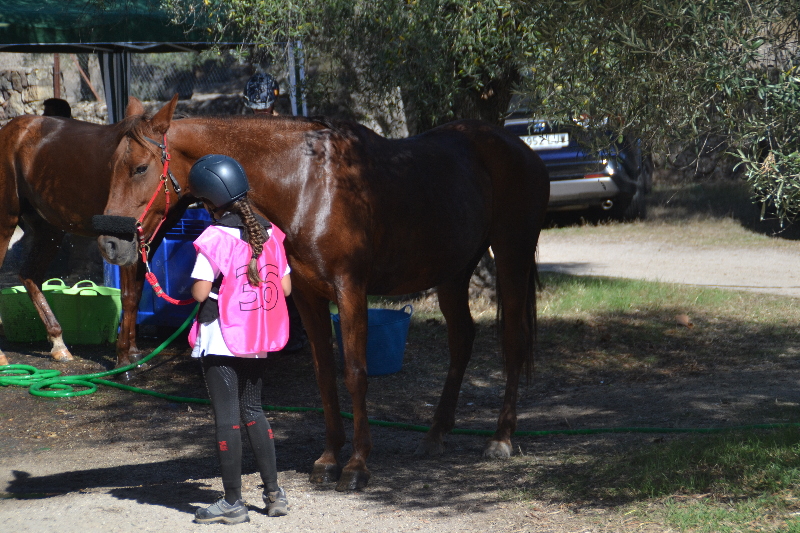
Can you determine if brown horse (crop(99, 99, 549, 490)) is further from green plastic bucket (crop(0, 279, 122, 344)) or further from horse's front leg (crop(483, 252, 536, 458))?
green plastic bucket (crop(0, 279, 122, 344))

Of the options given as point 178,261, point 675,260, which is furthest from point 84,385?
point 675,260

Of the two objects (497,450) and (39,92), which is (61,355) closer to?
(497,450)

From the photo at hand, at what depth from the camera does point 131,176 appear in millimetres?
3918

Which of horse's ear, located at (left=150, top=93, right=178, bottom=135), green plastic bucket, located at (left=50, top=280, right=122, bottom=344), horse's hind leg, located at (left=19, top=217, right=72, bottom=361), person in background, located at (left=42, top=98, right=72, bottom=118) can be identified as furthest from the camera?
person in background, located at (left=42, top=98, right=72, bottom=118)

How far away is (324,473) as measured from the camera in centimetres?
438

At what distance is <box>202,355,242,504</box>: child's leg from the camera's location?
12.0 ft

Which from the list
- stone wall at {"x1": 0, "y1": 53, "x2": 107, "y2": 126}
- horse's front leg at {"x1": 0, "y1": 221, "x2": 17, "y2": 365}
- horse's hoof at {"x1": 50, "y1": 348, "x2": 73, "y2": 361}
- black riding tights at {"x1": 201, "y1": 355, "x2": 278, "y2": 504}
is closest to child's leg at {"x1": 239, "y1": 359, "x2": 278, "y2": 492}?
black riding tights at {"x1": 201, "y1": 355, "x2": 278, "y2": 504}

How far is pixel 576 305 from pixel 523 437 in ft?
11.8

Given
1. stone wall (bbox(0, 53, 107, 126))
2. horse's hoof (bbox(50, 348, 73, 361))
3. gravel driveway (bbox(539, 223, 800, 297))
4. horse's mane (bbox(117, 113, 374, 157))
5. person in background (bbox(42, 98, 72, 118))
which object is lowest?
horse's hoof (bbox(50, 348, 73, 361))

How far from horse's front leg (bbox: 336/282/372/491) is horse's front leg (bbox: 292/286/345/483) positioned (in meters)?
0.15

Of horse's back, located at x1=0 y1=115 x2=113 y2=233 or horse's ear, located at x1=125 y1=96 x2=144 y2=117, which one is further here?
horse's back, located at x1=0 y1=115 x2=113 y2=233

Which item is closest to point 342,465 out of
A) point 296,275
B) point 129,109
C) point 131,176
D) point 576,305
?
point 296,275

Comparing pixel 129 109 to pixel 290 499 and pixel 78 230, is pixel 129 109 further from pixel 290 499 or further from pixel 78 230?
pixel 78 230

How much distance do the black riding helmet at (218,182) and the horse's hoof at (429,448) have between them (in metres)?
2.09
